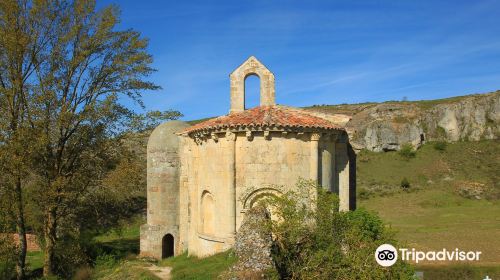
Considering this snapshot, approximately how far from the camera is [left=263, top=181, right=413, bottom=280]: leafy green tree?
11.1 m

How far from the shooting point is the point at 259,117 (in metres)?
15.9

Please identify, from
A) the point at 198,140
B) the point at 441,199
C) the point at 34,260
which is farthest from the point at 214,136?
the point at 441,199

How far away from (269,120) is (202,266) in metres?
5.35

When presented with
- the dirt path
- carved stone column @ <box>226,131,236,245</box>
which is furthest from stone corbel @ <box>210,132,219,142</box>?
the dirt path

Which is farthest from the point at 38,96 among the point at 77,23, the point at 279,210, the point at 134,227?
the point at 134,227

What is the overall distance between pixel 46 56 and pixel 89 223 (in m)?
11.1

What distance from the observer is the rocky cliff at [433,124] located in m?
67.4

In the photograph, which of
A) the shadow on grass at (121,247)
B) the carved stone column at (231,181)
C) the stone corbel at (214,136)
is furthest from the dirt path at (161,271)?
the stone corbel at (214,136)

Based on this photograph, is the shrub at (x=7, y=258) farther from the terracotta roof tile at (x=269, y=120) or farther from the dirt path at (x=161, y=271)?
the terracotta roof tile at (x=269, y=120)

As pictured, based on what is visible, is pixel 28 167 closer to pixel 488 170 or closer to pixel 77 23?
pixel 77 23

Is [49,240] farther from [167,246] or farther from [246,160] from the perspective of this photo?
[246,160]

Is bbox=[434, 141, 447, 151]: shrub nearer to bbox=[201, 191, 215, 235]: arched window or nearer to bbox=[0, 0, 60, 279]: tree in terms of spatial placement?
bbox=[201, 191, 215, 235]: arched window

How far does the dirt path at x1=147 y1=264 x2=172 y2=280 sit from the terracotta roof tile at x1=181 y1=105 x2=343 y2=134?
5311mm

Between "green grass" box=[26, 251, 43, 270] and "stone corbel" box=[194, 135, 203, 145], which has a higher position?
"stone corbel" box=[194, 135, 203, 145]
